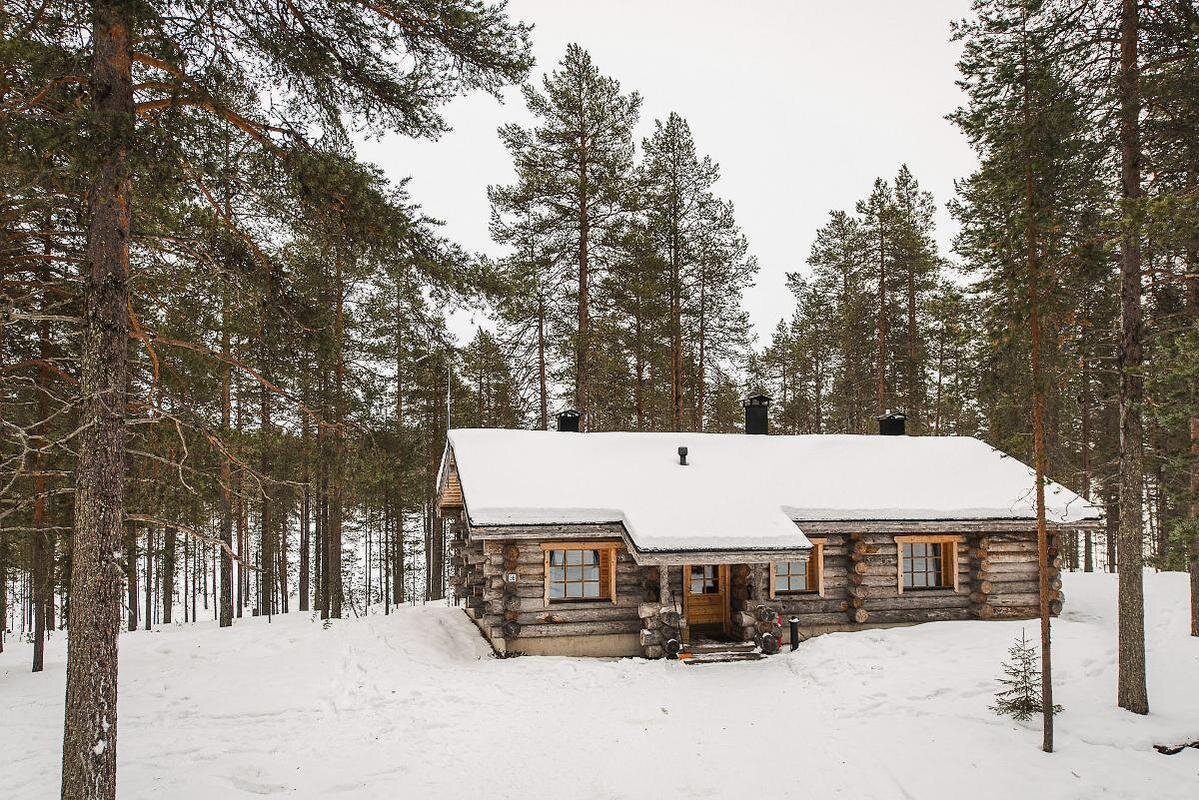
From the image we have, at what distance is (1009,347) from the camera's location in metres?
9.39

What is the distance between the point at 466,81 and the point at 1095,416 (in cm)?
3075

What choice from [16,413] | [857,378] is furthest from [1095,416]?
[16,413]

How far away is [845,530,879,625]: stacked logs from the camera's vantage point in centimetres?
1502

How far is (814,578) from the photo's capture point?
15.2 meters

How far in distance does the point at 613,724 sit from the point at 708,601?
614cm

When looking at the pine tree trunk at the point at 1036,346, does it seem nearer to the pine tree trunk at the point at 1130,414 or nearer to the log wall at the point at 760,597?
the pine tree trunk at the point at 1130,414

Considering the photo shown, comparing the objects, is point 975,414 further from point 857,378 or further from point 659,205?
point 659,205

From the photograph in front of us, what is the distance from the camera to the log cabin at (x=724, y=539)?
1348cm

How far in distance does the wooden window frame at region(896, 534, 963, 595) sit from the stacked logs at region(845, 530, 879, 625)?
0.71 meters

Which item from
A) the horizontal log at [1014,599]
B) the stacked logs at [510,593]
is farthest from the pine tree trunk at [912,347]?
the stacked logs at [510,593]

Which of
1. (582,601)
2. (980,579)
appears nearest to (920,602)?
(980,579)

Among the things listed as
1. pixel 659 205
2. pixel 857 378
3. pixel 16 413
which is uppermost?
pixel 659 205

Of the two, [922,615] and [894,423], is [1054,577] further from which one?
[894,423]

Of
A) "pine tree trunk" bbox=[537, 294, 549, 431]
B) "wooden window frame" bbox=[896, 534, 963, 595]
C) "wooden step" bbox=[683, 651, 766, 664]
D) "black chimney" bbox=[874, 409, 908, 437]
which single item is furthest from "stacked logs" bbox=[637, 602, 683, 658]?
"pine tree trunk" bbox=[537, 294, 549, 431]
